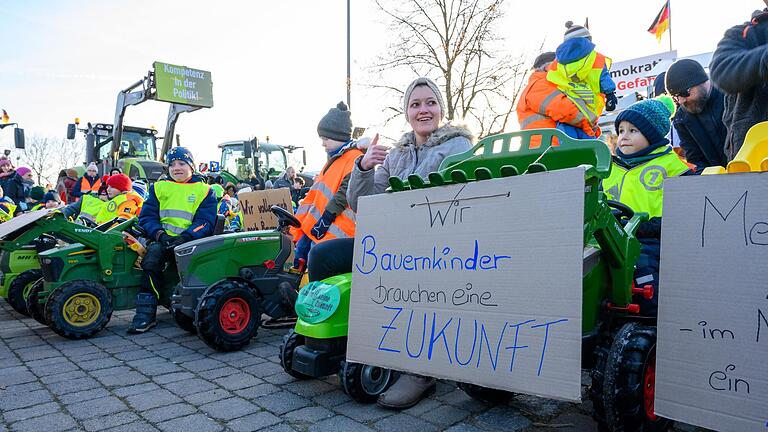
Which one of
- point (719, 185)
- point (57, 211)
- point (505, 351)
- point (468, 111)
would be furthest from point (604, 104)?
point (468, 111)

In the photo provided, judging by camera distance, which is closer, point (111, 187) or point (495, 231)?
point (495, 231)

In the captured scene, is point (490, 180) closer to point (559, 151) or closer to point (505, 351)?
point (559, 151)

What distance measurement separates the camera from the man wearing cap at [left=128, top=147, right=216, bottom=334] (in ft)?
16.5

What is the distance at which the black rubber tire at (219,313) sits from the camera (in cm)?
398

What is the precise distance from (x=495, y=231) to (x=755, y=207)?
2.36ft

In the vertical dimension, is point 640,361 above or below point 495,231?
below

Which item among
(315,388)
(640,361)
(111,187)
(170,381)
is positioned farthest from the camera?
(111,187)

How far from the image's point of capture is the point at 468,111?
1476 centimetres

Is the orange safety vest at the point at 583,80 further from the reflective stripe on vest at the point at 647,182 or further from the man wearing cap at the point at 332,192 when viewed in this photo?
the man wearing cap at the point at 332,192

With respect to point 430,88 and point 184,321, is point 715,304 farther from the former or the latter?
point 184,321

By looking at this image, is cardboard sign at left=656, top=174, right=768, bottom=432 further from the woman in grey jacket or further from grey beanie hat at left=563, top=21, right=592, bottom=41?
grey beanie hat at left=563, top=21, right=592, bottom=41

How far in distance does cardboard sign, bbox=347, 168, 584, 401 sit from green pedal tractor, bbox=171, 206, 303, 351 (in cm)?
220

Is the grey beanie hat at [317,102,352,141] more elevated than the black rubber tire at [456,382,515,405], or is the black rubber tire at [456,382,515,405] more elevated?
the grey beanie hat at [317,102,352,141]

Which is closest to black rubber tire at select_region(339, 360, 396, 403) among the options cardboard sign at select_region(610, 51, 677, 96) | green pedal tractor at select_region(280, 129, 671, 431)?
green pedal tractor at select_region(280, 129, 671, 431)
